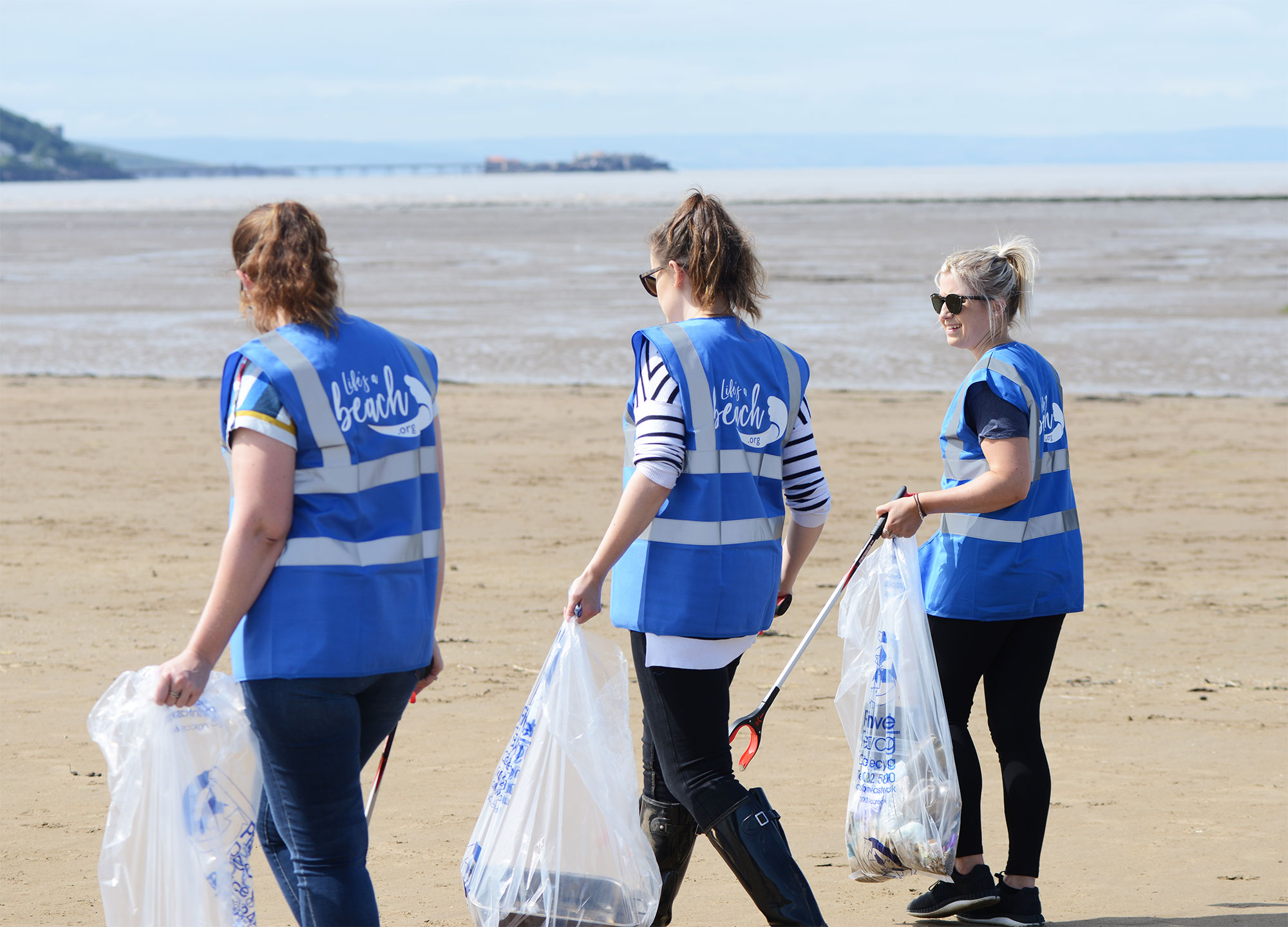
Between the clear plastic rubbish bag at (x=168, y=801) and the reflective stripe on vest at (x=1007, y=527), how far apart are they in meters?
1.81

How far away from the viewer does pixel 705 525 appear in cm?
296

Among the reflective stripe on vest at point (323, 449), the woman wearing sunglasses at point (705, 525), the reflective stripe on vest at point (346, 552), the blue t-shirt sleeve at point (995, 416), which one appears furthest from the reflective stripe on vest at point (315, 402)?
the blue t-shirt sleeve at point (995, 416)

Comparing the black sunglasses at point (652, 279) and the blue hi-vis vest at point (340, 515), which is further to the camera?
the black sunglasses at point (652, 279)

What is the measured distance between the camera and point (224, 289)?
1044 inches

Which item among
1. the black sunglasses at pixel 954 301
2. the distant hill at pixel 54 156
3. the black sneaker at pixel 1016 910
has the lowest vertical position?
the black sneaker at pixel 1016 910

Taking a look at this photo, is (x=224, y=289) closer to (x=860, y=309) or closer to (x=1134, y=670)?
(x=860, y=309)

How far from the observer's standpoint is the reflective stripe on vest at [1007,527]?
3.42m

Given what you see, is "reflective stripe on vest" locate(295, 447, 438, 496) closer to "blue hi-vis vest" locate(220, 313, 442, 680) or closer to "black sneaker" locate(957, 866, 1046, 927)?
"blue hi-vis vest" locate(220, 313, 442, 680)

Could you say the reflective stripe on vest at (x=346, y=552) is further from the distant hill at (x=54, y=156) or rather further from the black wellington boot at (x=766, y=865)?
the distant hill at (x=54, y=156)

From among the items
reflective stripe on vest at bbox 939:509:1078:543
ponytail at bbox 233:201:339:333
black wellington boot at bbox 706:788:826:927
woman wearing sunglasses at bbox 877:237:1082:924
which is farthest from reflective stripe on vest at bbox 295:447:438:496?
reflective stripe on vest at bbox 939:509:1078:543

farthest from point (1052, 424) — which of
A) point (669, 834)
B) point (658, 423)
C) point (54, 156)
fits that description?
point (54, 156)

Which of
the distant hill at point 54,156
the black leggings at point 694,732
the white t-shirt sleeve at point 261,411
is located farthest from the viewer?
the distant hill at point 54,156

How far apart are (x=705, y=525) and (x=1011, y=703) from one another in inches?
42.0

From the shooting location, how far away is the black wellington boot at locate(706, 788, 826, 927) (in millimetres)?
3010
